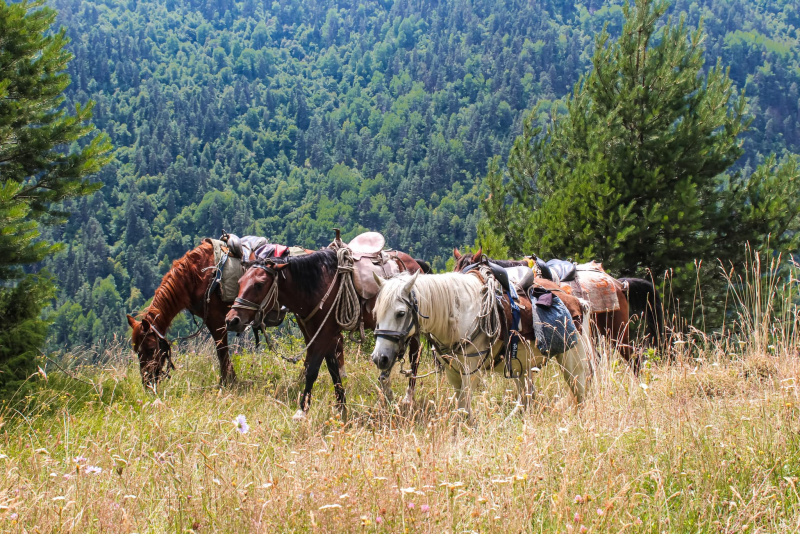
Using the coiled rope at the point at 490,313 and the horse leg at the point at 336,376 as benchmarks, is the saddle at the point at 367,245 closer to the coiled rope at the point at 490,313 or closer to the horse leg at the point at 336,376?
the horse leg at the point at 336,376

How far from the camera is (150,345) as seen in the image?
246 inches

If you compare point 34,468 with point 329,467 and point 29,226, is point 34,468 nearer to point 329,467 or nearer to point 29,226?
point 329,467

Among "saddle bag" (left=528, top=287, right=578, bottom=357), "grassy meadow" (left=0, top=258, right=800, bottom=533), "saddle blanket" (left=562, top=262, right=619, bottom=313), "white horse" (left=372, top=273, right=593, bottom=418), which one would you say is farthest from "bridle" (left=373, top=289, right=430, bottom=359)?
"saddle blanket" (left=562, top=262, right=619, bottom=313)

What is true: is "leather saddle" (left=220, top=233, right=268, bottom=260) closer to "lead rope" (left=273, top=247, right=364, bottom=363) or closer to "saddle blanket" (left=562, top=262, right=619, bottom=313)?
"lead rope" (left=273, top=247, right=364, bottom=363)

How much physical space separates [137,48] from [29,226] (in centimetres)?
21907

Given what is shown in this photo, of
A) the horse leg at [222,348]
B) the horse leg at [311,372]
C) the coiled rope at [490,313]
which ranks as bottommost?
the horse leg at [222,348]

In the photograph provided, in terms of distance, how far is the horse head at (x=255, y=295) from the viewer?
5238 mm

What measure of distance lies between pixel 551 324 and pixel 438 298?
0.96 metres

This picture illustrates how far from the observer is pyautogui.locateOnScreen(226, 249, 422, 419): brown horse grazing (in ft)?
17.4

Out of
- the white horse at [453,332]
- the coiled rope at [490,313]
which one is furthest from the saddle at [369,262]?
the coiled rope at [490,313]

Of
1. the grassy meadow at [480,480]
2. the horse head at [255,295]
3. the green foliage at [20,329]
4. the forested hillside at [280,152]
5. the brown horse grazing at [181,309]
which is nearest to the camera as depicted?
the grassy meadow at [480,480]

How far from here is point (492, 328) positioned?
14.2 ft

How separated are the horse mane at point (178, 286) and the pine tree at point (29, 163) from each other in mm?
1049

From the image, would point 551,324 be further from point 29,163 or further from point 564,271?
point 29,163
